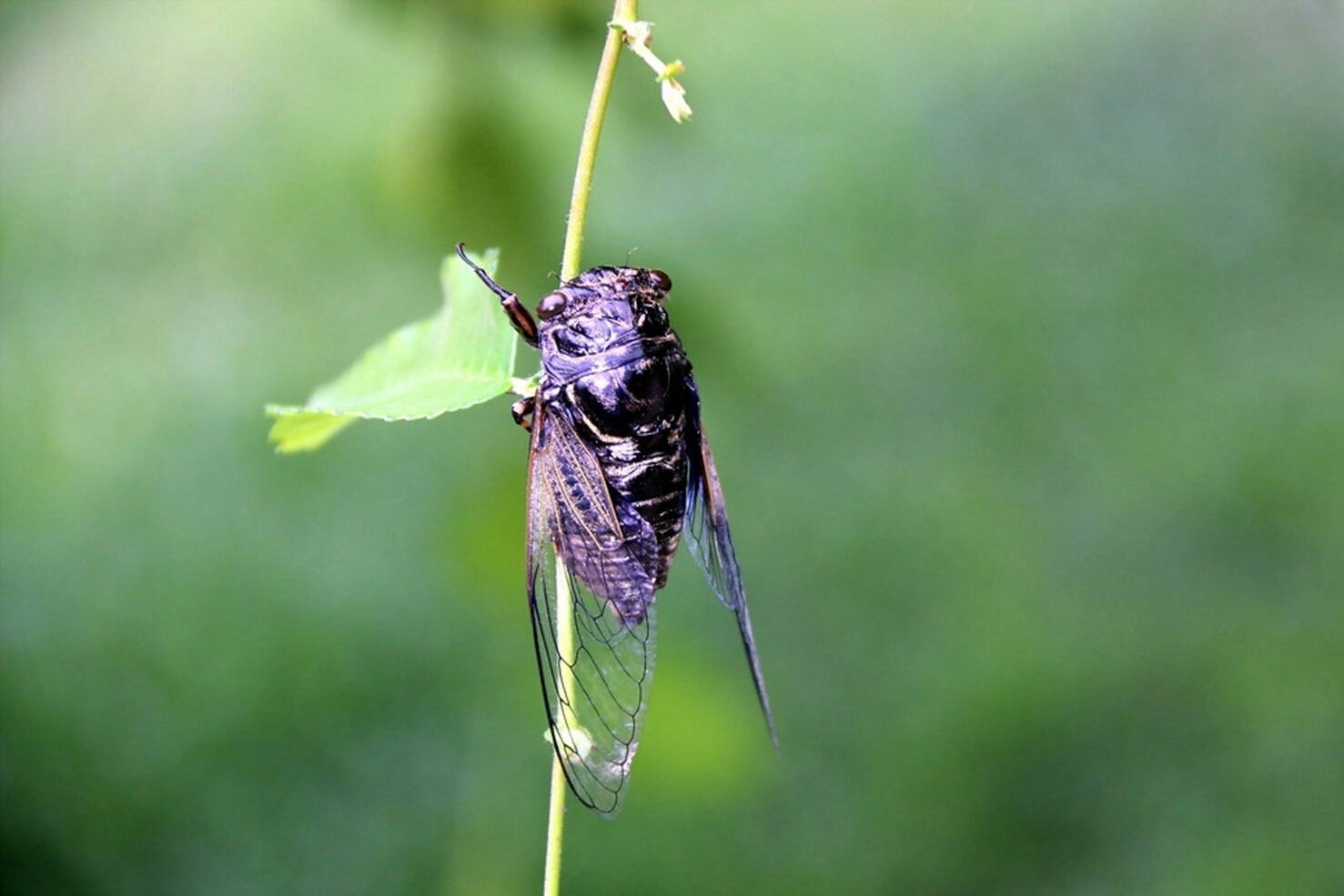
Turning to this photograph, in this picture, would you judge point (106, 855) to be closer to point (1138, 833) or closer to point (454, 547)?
point (454, 547)

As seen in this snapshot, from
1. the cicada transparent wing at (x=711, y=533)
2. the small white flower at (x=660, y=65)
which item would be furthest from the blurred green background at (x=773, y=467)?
the small white flower at (x=660, y=65)

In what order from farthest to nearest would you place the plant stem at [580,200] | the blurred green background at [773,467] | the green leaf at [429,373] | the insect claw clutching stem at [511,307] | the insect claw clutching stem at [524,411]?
the blurred green background at [773,467], the insect claw clutching stem at [524,411], the insect claw clutching stem at [511,307], the green leaf at [429,373], the plant stem at [580,200]

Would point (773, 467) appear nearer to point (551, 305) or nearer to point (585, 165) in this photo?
point (551, 305)

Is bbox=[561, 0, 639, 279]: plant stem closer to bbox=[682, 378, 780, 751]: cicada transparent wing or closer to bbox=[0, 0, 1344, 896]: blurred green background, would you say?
bbox=[682, 378, 780, 751]: cicada transparent wing

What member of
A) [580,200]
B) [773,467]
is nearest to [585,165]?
[580,200]

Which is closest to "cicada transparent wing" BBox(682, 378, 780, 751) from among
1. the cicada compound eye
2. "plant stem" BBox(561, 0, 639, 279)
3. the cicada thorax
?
the cicada thorax

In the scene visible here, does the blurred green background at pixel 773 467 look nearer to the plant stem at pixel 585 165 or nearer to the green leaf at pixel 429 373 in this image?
the green leaf at pixel 429 373

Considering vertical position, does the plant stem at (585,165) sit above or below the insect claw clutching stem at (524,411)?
above
